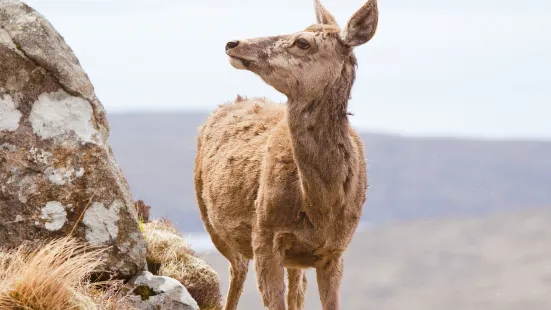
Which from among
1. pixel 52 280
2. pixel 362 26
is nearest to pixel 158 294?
pixel 52 280

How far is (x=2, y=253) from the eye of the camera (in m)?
9.10

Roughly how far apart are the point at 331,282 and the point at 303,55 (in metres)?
2.23

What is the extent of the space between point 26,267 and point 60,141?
1.52 m

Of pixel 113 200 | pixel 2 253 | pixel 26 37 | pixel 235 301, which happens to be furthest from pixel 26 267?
pixel 235 301

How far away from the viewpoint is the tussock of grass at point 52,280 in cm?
837

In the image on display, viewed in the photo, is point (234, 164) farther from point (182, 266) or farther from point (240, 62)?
point (182, 266)

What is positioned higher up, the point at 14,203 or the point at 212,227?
the point at 14,203

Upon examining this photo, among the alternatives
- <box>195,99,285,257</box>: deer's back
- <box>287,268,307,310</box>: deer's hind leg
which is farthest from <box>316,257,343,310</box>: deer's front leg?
<box>287,268,307,310</box>: deer's hind leg

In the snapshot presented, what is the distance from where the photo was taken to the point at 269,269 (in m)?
9.23

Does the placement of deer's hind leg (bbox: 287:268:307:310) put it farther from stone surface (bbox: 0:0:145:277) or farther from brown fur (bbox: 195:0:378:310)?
stone surface (bbox: 0:0:145:277)

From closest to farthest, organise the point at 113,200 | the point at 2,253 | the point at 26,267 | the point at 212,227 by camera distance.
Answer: the point at 26,267 < the point at 2,253 < the point at 113,200 < the point at 212,227

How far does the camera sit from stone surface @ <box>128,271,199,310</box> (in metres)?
9.62

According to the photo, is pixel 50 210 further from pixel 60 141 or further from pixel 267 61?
pixel 267 61

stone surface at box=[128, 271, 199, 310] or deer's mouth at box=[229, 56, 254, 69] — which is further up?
deer's mouth at box=[229, 56, 254, 69]
